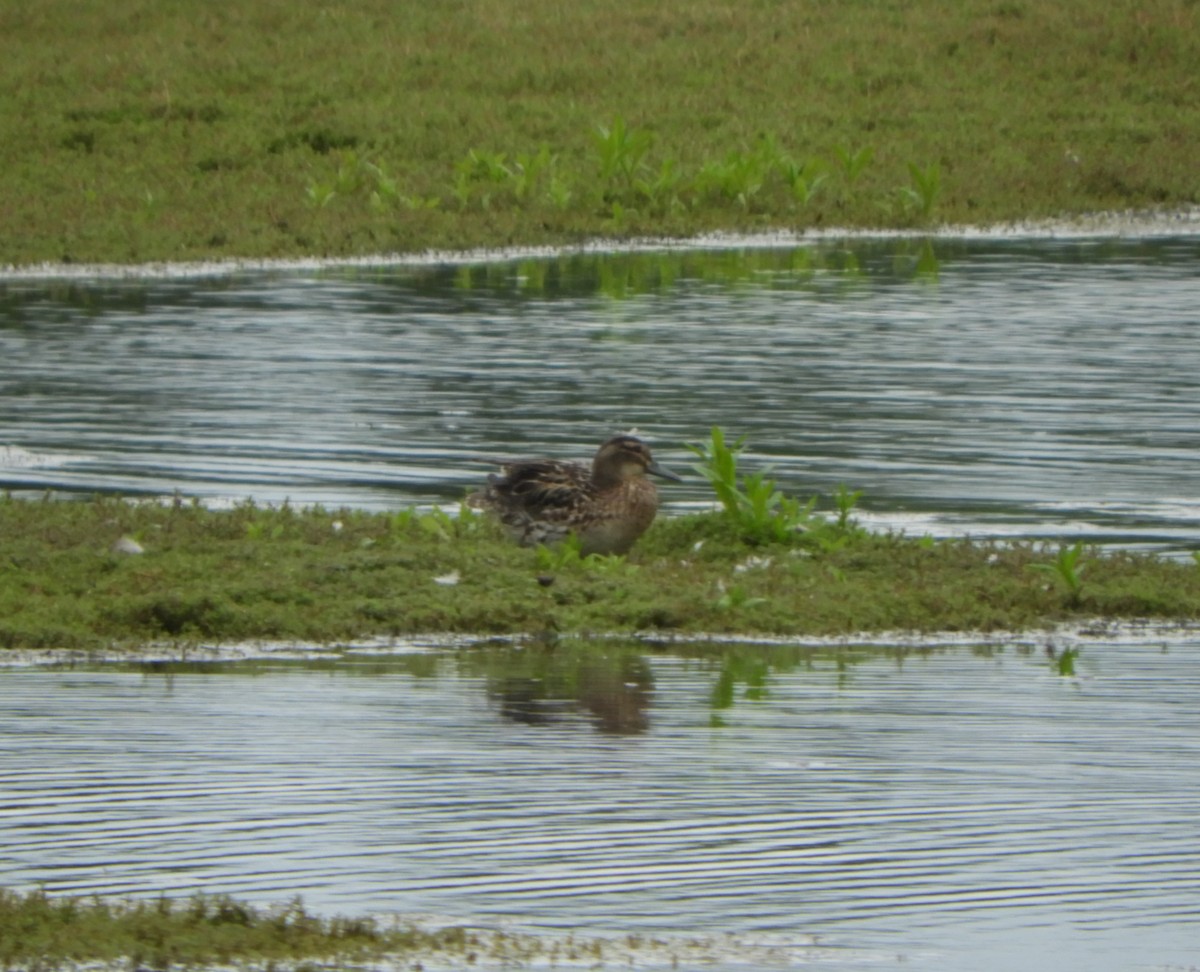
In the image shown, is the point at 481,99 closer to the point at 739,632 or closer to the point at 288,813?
the point at 739,632

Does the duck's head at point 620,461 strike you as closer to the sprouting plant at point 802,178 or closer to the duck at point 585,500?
the duck at point 585,500

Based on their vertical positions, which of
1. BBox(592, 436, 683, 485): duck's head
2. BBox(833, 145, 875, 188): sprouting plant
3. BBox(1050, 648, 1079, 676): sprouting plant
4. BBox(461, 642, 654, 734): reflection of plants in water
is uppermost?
BBox(833, 145, 875, 188): sprouting plant

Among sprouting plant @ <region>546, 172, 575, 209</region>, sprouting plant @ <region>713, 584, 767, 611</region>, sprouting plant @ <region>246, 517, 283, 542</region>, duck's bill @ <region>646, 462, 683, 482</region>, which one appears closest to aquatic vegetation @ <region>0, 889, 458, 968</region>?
sprouting plant @ <region>713, 584, 767, 611</region>

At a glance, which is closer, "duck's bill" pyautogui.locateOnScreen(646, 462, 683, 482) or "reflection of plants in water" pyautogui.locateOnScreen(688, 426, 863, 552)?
"reflection of plants in water" pyautogui.locateOnScreen(688, 426, 863, 552)

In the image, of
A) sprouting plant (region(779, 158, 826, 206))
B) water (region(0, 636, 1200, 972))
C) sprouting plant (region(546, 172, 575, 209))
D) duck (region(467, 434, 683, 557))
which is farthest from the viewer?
sprouting plant (region(779, 158, 826, 206))

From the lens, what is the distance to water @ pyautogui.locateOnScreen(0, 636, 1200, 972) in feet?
20.3

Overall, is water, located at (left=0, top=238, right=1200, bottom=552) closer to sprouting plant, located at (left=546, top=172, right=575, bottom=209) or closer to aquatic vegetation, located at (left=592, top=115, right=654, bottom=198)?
sprouting plant, located at (left=546, top=172, right=575, bottom=209)

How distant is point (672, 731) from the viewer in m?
8.14

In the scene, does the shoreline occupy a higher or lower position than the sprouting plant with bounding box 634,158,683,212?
lower

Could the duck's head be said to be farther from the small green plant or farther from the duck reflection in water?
the duck reflection in water

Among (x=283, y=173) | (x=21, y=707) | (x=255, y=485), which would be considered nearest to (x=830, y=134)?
(x=283, y=173)

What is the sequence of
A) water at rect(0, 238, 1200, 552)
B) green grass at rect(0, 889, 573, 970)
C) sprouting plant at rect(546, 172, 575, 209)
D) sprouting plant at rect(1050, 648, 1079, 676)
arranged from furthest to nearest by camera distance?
sprouting plant at rect(546, 172, 575, 209), water at rect(0, 238, 1200, 552), sprouting plant at rect(1050, 648, 1079, 676), green grass at rect(0, 889, 573, 970)

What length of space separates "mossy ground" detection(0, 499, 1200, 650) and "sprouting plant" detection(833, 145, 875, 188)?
793 inches

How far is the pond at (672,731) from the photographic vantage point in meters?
6.30
